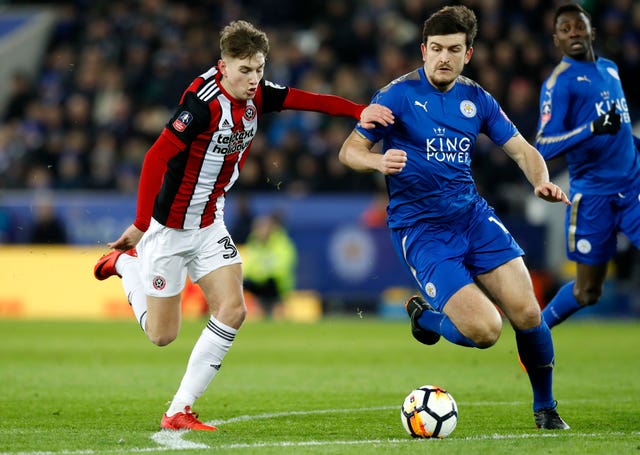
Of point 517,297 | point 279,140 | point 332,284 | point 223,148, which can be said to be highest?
point 223,148

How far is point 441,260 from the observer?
669 cm

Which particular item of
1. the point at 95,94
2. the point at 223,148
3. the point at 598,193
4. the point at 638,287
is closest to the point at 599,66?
the point at 598,193

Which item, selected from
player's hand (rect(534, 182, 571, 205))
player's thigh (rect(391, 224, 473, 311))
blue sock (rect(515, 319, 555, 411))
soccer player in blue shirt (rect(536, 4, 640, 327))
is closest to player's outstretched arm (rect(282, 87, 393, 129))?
player's thigh (rect(391, 224, 473, 311))

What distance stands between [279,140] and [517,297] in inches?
568

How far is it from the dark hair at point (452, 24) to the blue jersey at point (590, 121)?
2281 mm

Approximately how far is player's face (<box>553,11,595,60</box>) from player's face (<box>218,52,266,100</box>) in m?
3.11

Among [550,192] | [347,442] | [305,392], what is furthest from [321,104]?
[305,392]

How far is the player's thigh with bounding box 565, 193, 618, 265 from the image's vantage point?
9.09 m

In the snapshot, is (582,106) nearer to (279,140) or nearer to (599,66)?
(599,66)

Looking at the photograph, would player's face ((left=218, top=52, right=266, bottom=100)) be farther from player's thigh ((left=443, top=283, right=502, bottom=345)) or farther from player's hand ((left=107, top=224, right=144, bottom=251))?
player's thigh ((left=443, top=283, right=502, bottom=345))

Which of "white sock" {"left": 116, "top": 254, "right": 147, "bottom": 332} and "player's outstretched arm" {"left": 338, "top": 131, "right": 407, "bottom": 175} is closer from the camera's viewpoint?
"player's outstretched arm" {"left": 338, "top": 131, "right": 407, "bottom": 175}

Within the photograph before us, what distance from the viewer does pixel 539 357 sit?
679cm

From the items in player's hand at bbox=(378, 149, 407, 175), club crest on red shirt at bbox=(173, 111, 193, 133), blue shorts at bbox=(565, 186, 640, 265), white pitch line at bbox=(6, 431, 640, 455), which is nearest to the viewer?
white pitch line at bbox=(6, 431, 640, 455)

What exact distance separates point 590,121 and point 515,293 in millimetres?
2761
